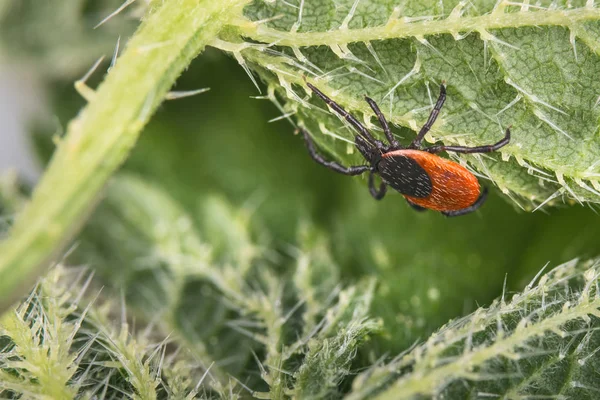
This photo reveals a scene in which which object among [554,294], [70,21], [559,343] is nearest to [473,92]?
[554,294]

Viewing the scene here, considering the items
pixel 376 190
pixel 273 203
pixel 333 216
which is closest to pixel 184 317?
pixel 273 203

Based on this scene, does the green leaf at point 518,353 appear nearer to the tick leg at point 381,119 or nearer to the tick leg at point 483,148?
the tick leg at point 483,148

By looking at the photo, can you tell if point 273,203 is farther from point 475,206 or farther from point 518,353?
point 518,353

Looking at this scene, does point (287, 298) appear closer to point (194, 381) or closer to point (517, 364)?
point (194, 381)

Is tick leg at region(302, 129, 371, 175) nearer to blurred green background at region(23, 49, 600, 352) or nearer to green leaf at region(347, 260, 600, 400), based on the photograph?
blurred green background at region(23, 49, 600, 352)

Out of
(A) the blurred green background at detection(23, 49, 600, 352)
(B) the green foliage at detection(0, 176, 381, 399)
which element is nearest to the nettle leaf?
(A) the blurred green background at detection(23, 49, 600, 352)
